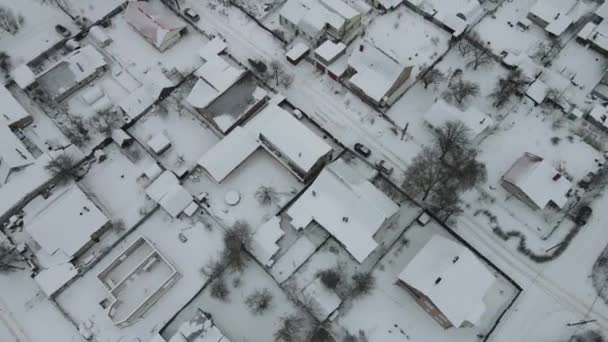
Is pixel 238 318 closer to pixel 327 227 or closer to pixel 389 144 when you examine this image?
pixel 327 227

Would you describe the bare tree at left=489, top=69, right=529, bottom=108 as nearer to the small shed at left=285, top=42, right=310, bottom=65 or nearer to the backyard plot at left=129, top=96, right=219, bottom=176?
the small shed at left=285, top=42, right=310, bottom=65

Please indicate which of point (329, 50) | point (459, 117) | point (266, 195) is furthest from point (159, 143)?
point (459, 117)

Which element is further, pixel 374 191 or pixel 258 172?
pixel 258 172

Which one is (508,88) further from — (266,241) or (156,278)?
(156,278)

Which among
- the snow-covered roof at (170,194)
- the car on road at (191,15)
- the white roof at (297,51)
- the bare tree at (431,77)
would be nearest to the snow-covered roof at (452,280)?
the bare tree at (431,77)

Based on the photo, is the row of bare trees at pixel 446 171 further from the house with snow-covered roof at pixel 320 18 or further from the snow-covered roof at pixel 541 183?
the house with snow-covered roof at pixel 320 18

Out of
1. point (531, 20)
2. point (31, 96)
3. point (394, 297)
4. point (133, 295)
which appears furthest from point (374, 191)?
point (31, 96)

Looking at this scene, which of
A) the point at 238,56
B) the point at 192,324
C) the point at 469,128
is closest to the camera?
the point at 192,324

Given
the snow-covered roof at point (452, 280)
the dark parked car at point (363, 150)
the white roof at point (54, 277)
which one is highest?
the white roof at point (54, 277)

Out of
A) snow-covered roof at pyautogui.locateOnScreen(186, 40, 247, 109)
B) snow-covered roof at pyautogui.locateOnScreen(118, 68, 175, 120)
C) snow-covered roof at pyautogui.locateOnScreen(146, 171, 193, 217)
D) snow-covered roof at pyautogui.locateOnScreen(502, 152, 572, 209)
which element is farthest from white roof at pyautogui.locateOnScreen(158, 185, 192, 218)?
snow-covered roof at pyautogui.locateOnScreen(502, 152, 572, 209)
